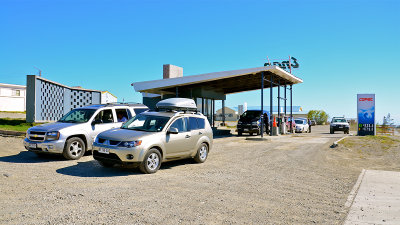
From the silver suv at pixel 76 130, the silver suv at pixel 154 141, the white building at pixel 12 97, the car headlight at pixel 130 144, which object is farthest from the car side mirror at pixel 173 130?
the white building at pixel 12 97

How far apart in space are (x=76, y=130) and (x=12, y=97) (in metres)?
44.2

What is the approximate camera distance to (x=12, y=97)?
154 feet

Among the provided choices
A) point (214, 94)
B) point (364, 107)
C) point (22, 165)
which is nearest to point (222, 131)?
point (214, 94)

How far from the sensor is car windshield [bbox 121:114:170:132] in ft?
28.8

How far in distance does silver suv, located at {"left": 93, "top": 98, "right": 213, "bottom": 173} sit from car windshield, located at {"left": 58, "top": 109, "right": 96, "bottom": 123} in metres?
2.31

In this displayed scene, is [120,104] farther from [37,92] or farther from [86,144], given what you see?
[37,92]

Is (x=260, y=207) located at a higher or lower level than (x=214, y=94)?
lower

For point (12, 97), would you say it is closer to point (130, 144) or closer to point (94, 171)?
point (94, 171)

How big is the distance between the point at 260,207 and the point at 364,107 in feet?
68.4

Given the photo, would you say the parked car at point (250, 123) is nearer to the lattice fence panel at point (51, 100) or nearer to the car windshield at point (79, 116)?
the lattice fence panel at point (51, 100)

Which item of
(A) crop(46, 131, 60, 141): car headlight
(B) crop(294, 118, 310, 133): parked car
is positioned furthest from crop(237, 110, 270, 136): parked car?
(A) crop(46, 131, 60, 141): car headlight

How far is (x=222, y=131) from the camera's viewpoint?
24625 mm

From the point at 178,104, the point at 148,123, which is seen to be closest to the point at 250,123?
the point at 178,104

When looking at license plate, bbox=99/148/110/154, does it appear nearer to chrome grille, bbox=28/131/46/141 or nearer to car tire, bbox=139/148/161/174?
car tire, bbox=139/148/161/174
